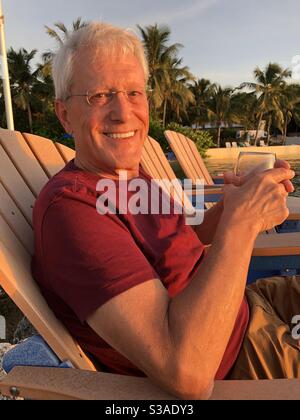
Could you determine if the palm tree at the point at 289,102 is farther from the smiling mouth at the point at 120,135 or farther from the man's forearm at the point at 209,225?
the smiling mouth at the point at 120,135

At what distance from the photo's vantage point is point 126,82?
154 cm

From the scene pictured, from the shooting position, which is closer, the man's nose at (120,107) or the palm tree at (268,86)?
the man's nose at (120,107)

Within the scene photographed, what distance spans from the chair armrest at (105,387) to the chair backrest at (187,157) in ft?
12.1

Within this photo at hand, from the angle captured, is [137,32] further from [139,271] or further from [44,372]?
[44,372]

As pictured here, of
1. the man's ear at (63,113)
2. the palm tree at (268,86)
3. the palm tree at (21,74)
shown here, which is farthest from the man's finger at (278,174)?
the palm tree at (268,86)

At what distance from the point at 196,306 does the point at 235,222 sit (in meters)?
0.24

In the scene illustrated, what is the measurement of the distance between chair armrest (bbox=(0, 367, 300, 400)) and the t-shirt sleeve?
18 cm

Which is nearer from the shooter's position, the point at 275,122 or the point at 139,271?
the point at 139,271

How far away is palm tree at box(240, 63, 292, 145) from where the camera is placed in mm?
45406

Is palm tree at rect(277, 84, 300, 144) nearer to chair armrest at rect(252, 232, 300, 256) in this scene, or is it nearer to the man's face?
chair armrest at rect(252, 232, 300, 256)

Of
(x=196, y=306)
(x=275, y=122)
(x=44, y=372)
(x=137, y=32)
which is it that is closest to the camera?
(x=196, y=306)

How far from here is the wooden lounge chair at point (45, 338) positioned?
1.10 meters

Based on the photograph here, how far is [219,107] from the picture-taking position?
1706 inches
